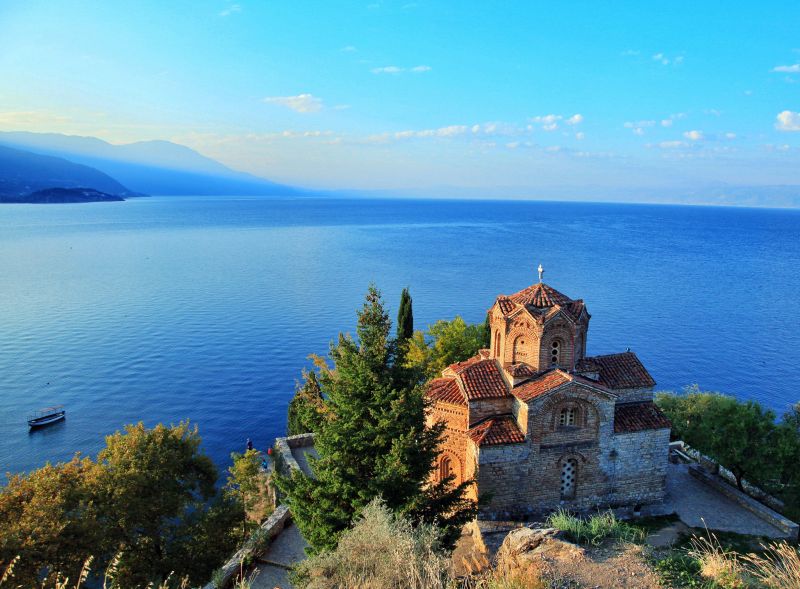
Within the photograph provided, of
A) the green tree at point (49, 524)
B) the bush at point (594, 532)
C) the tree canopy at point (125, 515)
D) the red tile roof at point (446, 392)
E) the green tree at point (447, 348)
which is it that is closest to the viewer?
the bush at point (594, 532)

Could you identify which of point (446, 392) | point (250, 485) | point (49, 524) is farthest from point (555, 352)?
point (49, 524)

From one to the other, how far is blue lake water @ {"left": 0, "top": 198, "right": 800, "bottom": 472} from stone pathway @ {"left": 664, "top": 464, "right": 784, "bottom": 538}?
2637 cm

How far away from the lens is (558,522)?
567 inches

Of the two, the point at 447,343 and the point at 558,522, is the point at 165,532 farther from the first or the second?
the point at 447,343

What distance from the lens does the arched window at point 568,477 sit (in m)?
21.6

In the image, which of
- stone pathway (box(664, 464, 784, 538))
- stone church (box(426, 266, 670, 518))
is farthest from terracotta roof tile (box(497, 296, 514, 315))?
stone pathway (box(664, 464, 784, 538))

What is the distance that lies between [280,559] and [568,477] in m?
12.2

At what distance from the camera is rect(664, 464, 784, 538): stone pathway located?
21.4 meters

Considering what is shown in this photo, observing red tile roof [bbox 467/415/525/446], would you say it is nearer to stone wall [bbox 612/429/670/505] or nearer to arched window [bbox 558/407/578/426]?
arched window [bbox 558/407/578/426]

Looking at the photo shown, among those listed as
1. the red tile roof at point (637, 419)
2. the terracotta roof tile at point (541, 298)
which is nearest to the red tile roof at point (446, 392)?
the terracotta roof tile at point (541, 298)

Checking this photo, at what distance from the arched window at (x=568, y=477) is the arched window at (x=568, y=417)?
172cm

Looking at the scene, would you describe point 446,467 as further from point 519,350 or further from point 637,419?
point 637,419

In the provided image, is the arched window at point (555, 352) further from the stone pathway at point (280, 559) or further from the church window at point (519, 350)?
the stone pathway at point (280, 559)

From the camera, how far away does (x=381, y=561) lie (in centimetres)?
1045
